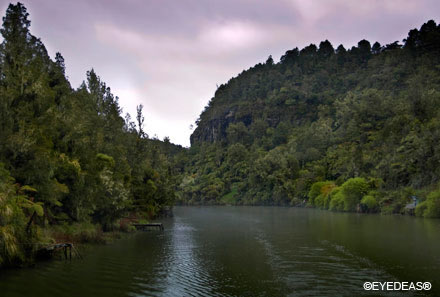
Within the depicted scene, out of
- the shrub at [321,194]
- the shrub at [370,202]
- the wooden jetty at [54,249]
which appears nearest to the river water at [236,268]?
the wooden jetty at [54,249]

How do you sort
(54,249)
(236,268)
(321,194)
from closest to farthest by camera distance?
(236,268) < (54,249) < (321,194)

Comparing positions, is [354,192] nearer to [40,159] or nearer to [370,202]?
[370,202]

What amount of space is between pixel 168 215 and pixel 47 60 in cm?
4772

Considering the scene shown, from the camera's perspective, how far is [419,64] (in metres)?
167

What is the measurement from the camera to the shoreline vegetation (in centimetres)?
2662

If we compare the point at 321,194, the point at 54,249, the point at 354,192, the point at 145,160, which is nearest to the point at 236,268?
the point at 54,249

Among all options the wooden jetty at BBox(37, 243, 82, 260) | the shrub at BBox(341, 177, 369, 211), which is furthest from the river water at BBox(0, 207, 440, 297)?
the shrub at BBox(341, 177, 369, 211)

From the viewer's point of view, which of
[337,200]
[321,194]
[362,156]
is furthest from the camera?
[321,194]

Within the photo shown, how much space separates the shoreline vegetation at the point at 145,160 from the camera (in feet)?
87.4

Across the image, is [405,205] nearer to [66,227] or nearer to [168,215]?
[168,215]

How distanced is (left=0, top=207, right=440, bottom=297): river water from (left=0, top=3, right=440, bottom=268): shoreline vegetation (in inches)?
121

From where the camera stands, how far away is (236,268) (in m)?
24.8

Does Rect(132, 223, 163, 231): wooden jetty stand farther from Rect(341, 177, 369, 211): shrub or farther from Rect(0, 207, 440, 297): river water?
Rect(341, 177, 369, 211): shrub

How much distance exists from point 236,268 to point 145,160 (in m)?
42.2
